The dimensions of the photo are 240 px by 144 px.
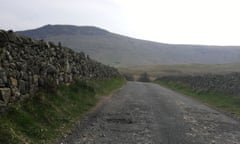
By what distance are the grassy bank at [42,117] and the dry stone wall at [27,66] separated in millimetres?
349

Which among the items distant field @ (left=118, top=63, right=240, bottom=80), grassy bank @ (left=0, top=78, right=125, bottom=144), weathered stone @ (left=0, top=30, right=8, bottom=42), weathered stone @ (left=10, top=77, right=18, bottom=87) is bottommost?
distant field @ (left=118, top=63, right=240, bottom=80)

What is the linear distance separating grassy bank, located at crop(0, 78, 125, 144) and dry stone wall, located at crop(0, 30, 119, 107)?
0.35 meters

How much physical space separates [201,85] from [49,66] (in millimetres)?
23987

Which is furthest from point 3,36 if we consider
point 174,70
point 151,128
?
point 174,70

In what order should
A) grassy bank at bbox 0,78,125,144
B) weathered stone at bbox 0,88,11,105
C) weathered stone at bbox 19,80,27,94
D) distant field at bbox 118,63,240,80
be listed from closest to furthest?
grassy bank at bbox 0,78,125,144
weathered stone at bbox 0,88,11,105
weathered stone at bbox 19,80,27,94
distant field at bbox 118,63,240,80

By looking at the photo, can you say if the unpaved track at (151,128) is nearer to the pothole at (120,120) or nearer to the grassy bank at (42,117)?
the pothole at (120,120)

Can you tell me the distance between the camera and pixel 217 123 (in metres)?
14.8

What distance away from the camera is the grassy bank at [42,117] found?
9.70 metres

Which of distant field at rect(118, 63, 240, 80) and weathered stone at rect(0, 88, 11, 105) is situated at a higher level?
weathered stone at rect(0, 88, 11, 105)

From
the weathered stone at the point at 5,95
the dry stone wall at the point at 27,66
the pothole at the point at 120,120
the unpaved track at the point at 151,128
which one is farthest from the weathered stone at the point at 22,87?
the pothole at the point at 120,120

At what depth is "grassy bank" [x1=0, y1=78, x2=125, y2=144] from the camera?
9.70 metres

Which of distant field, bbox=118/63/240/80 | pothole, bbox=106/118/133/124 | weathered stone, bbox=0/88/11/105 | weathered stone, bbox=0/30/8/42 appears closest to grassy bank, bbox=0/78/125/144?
weathered stone, bbox=0/88/11/105

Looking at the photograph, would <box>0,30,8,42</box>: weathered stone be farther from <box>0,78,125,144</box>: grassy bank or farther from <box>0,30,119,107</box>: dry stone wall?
<box>0,78,125,144</box>: grassy bank

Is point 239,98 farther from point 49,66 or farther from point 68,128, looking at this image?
point 68,128
